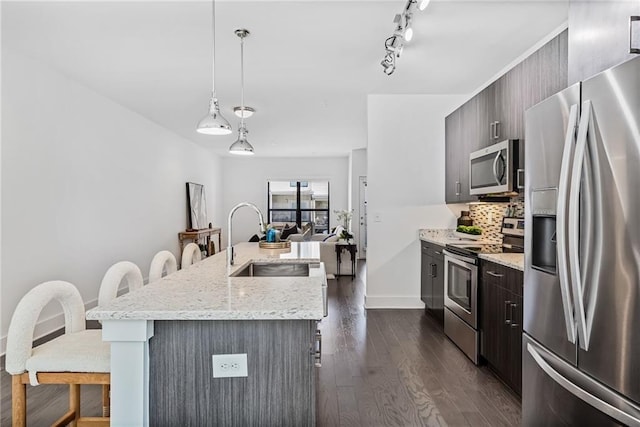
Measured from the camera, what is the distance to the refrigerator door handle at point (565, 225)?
1396 millimetres

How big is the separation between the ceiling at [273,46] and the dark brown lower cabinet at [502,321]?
180 cm

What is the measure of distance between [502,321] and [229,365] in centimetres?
194

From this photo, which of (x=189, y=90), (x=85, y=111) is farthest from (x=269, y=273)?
(x=85, y=111)

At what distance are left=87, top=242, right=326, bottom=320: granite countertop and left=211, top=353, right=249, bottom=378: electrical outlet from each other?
20 centimetres

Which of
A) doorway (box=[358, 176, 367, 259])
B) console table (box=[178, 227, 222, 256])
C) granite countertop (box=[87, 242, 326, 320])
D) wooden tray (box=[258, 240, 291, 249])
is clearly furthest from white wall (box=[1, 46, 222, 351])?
doorway (box=[358, 176, 367, 259])

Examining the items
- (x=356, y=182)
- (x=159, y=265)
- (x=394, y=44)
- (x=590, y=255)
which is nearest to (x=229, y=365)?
(x=159, y=265)

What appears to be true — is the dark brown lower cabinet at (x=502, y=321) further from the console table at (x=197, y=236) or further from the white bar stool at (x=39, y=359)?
the console table at (x=197, y=236)

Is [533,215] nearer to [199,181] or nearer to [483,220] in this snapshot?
[483,220]

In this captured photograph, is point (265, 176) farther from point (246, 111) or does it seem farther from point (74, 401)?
point (74, 401)

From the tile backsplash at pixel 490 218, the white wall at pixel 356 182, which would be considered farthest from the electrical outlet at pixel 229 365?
the white wall at pixel 356 182

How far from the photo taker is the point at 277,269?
279cm

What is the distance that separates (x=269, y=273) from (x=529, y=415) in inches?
Answer: 68.7

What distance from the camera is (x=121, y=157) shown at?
5070mm

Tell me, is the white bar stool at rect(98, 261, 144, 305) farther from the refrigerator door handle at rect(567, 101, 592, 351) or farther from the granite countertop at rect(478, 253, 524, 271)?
the granite countertop at rect(478, 253, 524, 271)
